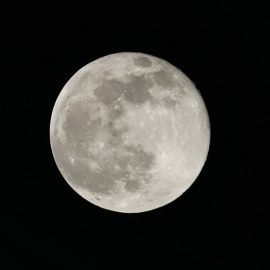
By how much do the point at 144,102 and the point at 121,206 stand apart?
172 centimetres

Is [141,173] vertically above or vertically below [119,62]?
below

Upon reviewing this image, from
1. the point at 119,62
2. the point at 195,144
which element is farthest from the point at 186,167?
the point at 119,62

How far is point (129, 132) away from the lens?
6395 millimetres

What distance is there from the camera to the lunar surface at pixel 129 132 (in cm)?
643

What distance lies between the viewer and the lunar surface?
6.43m

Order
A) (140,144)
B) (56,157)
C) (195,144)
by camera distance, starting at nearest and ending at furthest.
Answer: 1. (140,144)
2. (195,144)
3. (56,157)

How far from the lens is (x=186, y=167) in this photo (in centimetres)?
688

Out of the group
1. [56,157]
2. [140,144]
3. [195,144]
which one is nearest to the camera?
[140,144]

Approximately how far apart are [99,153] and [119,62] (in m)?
1.43

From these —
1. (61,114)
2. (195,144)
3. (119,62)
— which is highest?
(119,62)

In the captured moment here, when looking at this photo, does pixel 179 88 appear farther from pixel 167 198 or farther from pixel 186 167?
pixel 167 198

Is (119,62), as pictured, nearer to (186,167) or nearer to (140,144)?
(140,144)

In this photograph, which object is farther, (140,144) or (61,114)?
(61,114)

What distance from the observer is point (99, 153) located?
21.4ft
